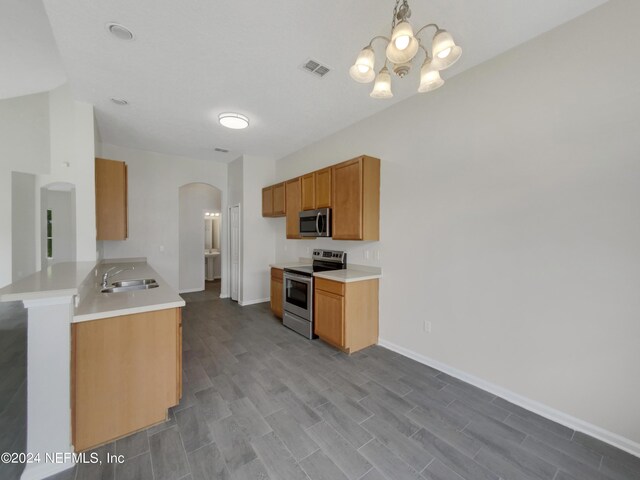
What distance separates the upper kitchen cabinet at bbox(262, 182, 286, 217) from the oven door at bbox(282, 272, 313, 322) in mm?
1420

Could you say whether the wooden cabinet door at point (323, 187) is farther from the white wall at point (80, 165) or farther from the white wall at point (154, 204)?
the white wall at point (154, 204)

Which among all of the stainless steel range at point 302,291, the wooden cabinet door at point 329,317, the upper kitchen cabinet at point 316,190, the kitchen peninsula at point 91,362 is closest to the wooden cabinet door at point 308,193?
the upper kitchen cabinet at point 316,190

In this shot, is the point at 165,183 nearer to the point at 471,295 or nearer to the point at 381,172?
the point at 381,172

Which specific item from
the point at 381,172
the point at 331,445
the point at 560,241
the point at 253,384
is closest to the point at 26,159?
the point at 253,384

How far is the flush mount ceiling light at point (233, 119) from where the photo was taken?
340cm

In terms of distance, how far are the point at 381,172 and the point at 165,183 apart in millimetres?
4450

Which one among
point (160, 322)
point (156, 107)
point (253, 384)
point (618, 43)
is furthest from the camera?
point (156, 107)

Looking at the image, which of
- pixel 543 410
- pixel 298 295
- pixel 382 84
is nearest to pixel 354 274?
pixel 298 295

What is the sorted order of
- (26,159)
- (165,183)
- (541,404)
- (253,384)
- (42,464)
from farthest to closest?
(165,183) → (26,159) → (253,384) → (541,404) → (42,464)

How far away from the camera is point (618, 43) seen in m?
1.74

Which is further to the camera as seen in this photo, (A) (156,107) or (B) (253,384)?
(A) (156,107)

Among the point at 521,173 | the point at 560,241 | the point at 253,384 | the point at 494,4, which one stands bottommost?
the point at 253,384

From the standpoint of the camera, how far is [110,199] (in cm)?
354

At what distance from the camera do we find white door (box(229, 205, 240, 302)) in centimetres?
551
